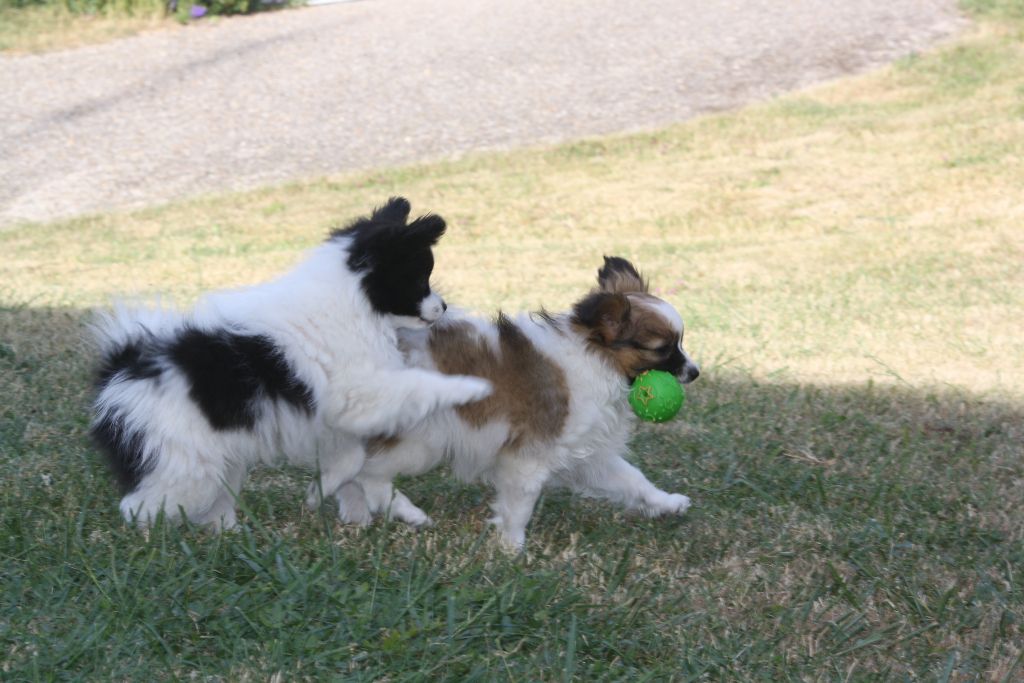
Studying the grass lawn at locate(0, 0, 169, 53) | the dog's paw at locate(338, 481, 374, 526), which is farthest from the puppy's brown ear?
the grass lawn at locate(0, 0, 169, 53)

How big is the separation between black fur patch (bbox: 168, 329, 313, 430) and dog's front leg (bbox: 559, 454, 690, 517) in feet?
4.39

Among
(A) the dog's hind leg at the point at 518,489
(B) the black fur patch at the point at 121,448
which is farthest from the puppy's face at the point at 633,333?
(B) the black fur patch at the point at 121,448

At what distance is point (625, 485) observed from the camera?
5.23 meters

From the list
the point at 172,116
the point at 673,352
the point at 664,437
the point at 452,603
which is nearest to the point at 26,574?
the point at 452,603

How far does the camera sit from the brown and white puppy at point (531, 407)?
490cm

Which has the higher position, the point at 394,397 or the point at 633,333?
the point at 394,397

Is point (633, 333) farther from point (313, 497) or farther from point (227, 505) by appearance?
point (227, 505)

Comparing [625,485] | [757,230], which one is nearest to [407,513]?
[625,485]

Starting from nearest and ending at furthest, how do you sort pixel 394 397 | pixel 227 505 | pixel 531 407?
pixel 394 397 → pixel 227 505 → pixel 531 407

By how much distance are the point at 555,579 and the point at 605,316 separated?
1274 mm

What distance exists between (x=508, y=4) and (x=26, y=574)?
18.0 meters

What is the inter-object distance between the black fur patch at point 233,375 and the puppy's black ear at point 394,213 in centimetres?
90

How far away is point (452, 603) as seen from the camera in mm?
3893

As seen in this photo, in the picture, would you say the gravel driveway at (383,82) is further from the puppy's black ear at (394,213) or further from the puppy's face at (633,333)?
the puppy's face at (633,333)
